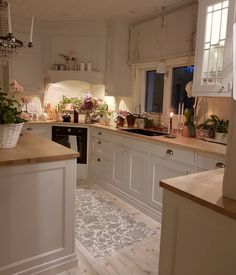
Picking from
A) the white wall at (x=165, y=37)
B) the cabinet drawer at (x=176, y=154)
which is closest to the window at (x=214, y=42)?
the white wall at (x=165, y=37)

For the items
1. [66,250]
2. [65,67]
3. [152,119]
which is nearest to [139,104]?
[152,119]

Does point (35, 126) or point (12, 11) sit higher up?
point (12, 11)

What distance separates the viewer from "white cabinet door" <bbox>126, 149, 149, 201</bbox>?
3055 mm

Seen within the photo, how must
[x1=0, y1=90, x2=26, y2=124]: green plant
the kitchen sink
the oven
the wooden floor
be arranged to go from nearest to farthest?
[x1=0, y1=90, x2=26, y2=124]: green plant
the wooden floor
the kitchen sink
the oven

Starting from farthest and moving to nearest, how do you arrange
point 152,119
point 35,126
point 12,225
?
point 35,126
point 152,119
point 12,225

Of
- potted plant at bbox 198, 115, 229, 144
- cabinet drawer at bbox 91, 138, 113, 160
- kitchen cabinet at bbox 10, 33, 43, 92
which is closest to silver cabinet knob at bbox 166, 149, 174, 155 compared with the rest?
potted plant at bbox 198, 115, 229, 144

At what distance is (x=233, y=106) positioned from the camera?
3.53ft

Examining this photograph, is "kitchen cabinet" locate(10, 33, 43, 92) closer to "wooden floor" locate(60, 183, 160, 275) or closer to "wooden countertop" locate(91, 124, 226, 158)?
"wooden countertop" locate(91, 124, 226, 158)

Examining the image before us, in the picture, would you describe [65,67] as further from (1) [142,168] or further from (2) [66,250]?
(2) [66,250]

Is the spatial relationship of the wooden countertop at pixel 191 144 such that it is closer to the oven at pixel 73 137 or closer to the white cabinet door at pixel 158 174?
the white cabinet door at pixel 158 174

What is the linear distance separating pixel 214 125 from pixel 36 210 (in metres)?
2.02

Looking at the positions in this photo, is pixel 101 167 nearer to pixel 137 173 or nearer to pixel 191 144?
pixel 137 173

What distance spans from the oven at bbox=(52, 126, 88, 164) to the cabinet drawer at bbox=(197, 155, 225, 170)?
2.23 metres

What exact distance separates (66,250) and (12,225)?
50cm
